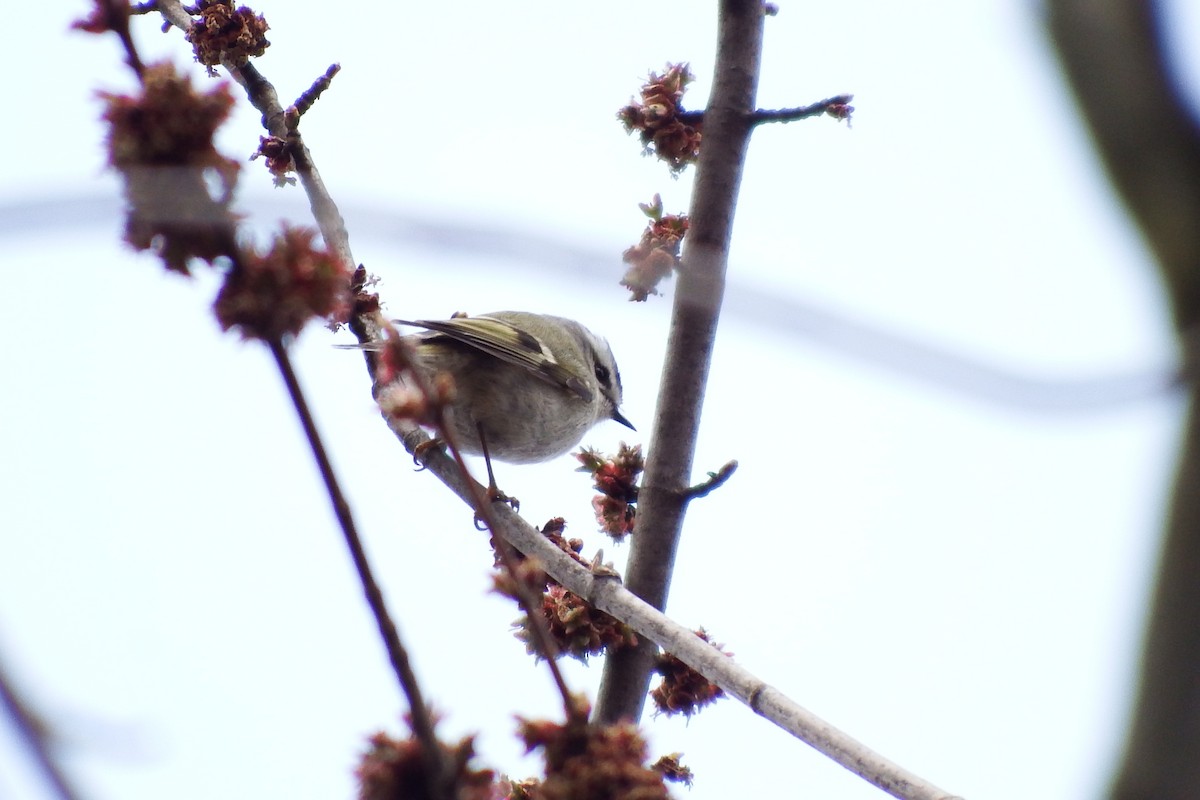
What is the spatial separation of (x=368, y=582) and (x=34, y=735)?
1.18 ft

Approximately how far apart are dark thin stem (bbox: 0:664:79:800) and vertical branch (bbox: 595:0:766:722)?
2.27 metres

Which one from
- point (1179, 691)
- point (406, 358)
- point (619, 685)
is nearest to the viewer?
point (1179, 691)

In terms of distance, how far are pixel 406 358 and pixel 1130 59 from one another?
1.06 metres

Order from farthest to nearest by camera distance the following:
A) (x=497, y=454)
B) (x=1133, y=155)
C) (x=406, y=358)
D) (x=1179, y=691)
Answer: (x=497, y=454), (x=1133, y=155), (x=406, y=358), (x=1179, y=691)

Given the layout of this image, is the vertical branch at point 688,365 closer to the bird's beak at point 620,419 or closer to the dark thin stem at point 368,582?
the dark thin stem at point 368,582

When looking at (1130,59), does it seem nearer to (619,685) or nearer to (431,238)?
(431,238)

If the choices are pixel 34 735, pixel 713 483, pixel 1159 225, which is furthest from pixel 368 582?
pixel 713 483

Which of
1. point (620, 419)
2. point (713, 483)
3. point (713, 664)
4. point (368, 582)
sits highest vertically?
point (620, 419)

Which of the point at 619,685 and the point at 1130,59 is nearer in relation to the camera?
the point at 1130,59

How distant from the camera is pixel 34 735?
3.19 ft

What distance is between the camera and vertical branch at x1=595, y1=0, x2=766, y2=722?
3.13 meters

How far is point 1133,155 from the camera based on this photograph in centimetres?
151

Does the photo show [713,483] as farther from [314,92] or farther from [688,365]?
[314,92]

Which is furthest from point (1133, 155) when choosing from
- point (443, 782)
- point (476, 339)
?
point (476, 339)
